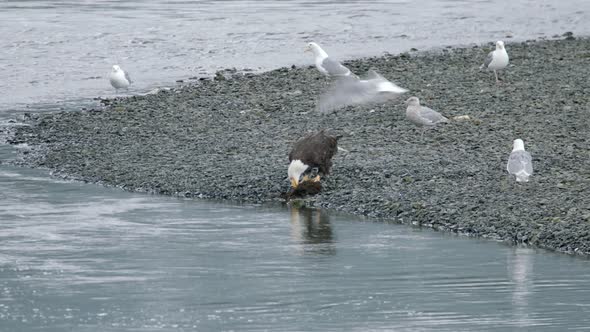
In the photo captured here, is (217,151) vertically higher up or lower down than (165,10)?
lower down

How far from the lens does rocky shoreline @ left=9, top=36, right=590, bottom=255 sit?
1423 cm

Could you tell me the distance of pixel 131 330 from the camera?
405 inches

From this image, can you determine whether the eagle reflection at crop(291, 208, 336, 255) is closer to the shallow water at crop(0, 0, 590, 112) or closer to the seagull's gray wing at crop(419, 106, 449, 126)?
the seagull's gray wing at crop(419, 106, 449, 126)

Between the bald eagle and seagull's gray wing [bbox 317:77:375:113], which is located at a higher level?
seagull's gray wing [bbox 317:77:375:113]

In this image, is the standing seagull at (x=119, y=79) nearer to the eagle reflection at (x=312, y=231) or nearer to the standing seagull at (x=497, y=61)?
the standing seagull at (x=497, y=61)

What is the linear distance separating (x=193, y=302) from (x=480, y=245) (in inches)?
134

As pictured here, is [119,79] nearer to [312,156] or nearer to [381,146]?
[381,146]

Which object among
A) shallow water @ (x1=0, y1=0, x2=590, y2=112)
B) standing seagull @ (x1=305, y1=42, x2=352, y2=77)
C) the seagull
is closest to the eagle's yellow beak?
the seagull

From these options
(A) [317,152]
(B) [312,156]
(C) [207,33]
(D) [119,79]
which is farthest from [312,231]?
(C) [207,33]

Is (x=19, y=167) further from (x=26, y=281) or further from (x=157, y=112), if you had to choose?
(x=26, y=281)

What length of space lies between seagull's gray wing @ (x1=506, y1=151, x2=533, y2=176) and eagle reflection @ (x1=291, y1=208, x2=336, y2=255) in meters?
2.26

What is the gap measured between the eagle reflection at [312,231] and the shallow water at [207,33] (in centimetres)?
1066

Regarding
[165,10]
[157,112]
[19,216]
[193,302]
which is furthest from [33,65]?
[193,302]

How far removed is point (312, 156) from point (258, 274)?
3689mm
